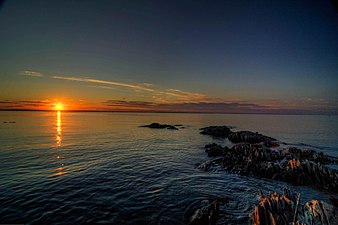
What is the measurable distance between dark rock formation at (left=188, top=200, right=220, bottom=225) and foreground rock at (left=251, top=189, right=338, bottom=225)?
8.35 feet

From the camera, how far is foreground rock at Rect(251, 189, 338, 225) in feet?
23.5

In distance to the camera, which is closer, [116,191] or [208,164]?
[116,191]

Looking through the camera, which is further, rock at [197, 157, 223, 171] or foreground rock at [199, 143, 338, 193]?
rock at [197, 157, 223, 171]

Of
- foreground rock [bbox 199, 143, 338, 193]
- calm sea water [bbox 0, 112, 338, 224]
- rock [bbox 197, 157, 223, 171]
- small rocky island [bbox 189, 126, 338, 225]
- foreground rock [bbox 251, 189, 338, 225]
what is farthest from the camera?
rock [bbox 197, 157, 223, 171]

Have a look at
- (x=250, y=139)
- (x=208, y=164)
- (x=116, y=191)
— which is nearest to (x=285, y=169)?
(x=208, y=164)

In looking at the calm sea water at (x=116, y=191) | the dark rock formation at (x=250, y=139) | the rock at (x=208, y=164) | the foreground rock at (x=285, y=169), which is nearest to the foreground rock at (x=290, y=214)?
the calm sea water at (x=116, y=191)

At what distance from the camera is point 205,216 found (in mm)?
9820

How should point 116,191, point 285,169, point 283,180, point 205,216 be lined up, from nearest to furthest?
point 205,216, point 116,191, point 283,180, point 285,169

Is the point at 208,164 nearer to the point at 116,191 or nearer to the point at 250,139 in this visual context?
the point at 116,191

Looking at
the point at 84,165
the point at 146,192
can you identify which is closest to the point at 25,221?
the point at 146,192

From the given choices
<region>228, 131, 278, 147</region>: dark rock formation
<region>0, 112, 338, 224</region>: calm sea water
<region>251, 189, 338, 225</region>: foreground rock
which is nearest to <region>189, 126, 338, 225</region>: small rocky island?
<region>251, 189, 338, 225</region>: foreground rock

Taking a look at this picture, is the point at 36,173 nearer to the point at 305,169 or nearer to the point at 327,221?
the point at 327,221

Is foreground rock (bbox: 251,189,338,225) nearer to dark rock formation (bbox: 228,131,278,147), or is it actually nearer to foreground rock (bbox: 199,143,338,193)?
foreground rock (bbox: 199,143,338,193)

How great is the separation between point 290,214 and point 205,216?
4.54 metres
